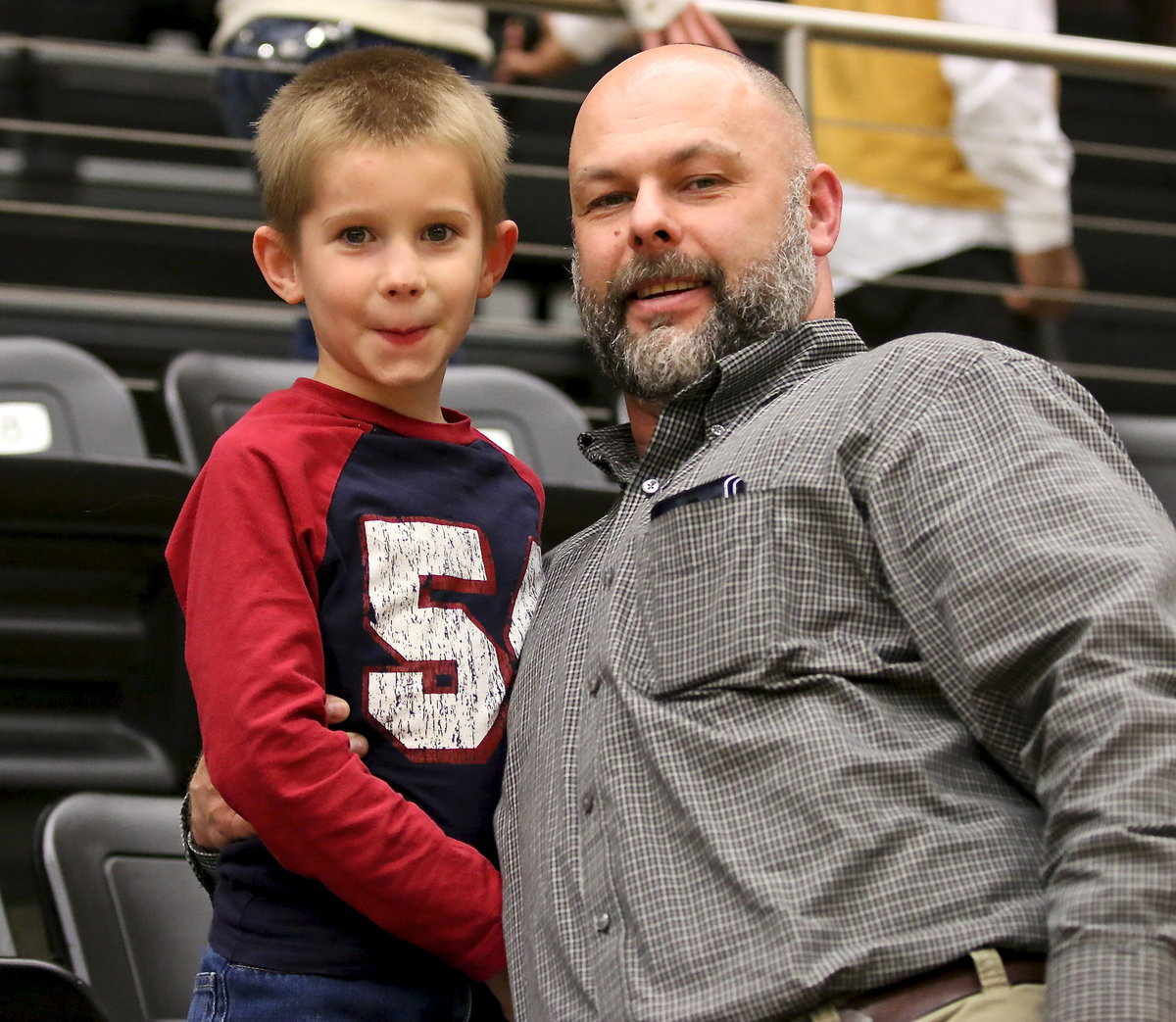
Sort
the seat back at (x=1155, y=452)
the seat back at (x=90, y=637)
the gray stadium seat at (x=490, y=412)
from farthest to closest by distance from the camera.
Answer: the seat back at (x=1155, y=452) < the gray stadium seat at (x=490, y=412) < the seat back at (x=90, y=637)

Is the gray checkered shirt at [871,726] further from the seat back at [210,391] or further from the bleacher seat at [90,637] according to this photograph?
the seat back at [210,391]

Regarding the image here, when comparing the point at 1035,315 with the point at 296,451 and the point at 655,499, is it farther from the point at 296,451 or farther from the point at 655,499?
the point at 296,451

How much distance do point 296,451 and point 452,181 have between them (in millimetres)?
277

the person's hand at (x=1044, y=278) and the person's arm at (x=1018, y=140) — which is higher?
the person's arm at (x=1018, y=140)

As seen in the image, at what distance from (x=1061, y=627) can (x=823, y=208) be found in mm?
774

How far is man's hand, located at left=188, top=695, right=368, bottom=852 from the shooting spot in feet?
3.97

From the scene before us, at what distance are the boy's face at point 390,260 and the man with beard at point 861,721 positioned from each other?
23cm

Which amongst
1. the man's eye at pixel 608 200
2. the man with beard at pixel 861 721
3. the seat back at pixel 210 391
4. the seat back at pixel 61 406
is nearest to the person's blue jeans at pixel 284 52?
the seat back at pixel 210 391

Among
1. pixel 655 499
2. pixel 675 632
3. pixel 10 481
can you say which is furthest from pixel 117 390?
pixel 675 632

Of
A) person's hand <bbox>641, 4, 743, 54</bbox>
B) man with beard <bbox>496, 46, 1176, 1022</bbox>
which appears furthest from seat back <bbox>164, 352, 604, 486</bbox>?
man with beard <bbox>496, 46, 1176, 1022</bbox>

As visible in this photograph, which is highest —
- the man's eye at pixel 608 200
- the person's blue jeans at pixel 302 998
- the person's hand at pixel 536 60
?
the person's hand at pixel 536 60

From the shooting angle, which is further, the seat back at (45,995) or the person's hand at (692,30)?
the person's hand at (692,30)

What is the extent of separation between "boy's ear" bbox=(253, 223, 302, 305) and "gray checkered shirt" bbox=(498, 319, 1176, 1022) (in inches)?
15.9

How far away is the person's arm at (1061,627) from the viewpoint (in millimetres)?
942
